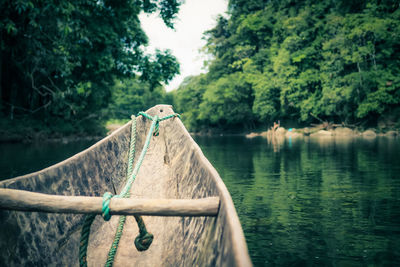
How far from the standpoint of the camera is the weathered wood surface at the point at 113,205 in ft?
4.16

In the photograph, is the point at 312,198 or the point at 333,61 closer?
the point at 312,198

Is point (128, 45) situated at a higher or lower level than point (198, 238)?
higher

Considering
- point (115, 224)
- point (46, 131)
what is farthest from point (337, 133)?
point (115, 224)

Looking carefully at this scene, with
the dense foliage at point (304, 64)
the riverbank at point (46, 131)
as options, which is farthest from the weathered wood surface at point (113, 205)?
the dense foliage at point (304, 64)

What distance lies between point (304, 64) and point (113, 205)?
88.3ft

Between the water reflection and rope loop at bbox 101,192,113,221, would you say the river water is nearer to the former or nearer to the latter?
the water reflection

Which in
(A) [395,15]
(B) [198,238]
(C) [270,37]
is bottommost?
(B) [198,238]

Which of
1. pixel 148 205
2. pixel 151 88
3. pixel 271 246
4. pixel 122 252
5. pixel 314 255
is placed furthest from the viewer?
pixel 151 88

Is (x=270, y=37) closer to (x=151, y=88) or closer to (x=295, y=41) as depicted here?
Result: (x=295, y=41)

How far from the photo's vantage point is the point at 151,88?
1240 cm

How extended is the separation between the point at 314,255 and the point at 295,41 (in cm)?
2551

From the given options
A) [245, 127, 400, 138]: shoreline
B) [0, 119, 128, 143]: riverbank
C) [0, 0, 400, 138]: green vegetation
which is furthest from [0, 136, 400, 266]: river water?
[245, 127, 400, 138]: shoreline

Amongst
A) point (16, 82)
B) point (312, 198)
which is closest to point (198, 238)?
point (312, 198)

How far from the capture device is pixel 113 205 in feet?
4.30
